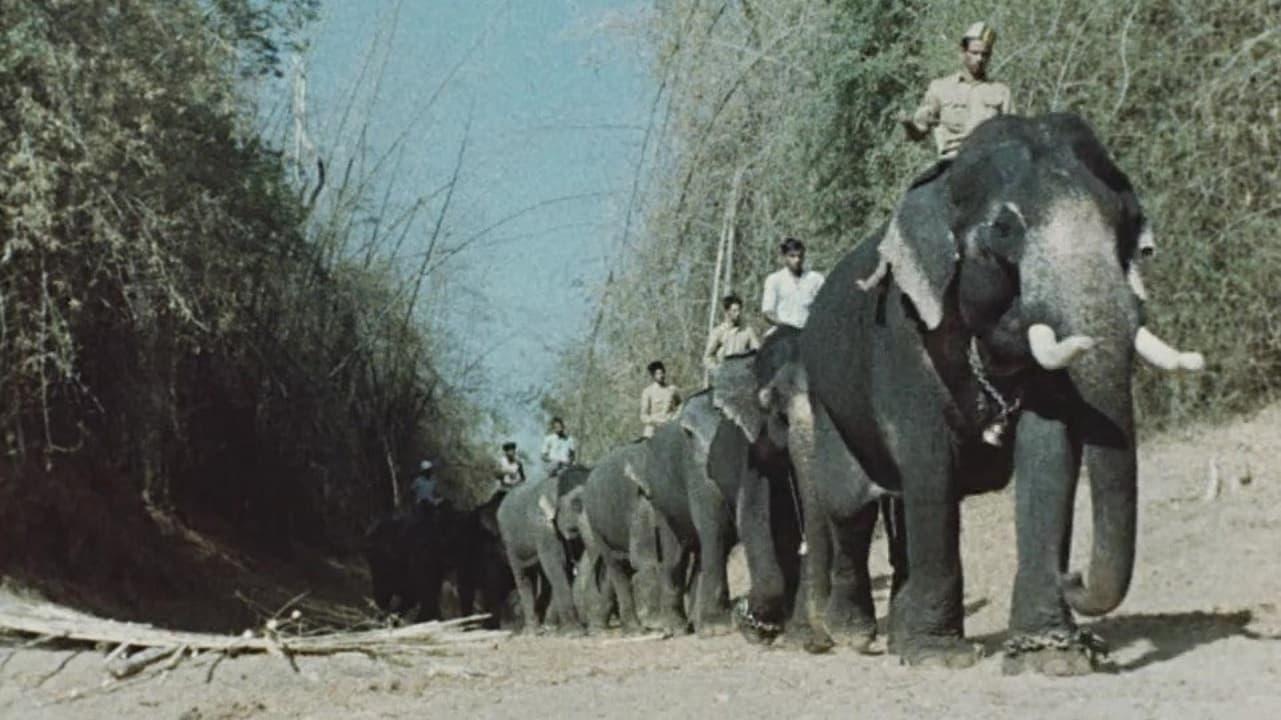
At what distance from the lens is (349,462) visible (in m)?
36.8

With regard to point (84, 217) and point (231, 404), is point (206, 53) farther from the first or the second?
point (231, 404)

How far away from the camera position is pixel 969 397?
11023mm

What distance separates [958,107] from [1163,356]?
3349mm

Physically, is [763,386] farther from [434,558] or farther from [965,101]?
[434,558]

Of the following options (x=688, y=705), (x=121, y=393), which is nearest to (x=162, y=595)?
(x=121, y=393)

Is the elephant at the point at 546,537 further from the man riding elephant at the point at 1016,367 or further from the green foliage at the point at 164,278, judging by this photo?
the man riding elephant at the point at 1016,367

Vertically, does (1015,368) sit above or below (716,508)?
below

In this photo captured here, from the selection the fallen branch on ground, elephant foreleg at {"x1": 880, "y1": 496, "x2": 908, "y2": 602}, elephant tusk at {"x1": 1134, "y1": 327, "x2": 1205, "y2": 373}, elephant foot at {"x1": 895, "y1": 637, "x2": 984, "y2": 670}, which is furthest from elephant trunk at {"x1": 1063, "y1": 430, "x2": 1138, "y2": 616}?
the fallen branch on ground

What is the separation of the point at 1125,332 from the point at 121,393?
16.8 m

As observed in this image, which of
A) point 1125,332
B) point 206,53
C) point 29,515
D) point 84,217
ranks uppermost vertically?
point 206,53

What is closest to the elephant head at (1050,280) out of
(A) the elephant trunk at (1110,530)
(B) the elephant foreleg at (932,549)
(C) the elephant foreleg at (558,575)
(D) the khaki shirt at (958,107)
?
(A) the elephant trunk at (1110,530)

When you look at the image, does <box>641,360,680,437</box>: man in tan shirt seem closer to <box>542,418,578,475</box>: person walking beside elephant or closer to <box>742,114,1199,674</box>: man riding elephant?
<box>542,418,578,475</box>: person walking beside elephant

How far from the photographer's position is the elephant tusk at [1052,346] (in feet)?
31.6

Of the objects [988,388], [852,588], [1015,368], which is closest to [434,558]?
[852,588]
